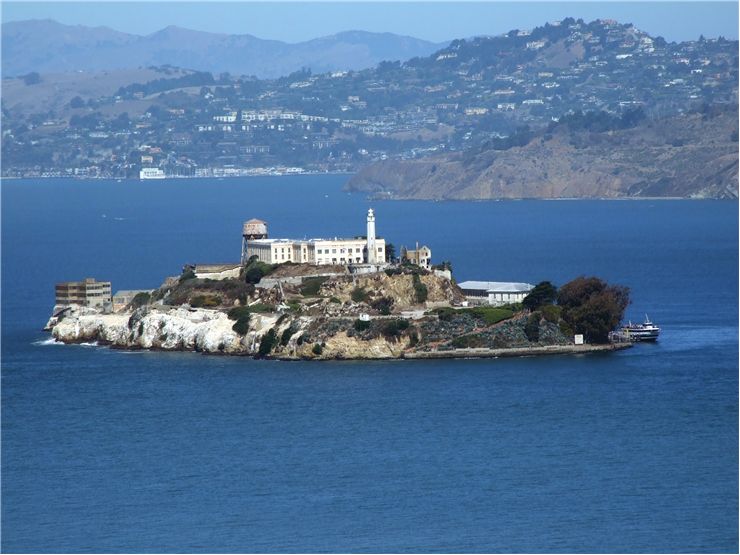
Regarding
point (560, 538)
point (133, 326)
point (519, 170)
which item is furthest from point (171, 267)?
point (519, 170)

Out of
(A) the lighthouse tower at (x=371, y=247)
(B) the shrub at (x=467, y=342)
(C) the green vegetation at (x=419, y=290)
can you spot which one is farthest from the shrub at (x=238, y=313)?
(B) the shrub at (x=467, y=342)

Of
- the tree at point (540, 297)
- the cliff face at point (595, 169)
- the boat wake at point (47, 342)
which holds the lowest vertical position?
the boat wake at point (47, 342)

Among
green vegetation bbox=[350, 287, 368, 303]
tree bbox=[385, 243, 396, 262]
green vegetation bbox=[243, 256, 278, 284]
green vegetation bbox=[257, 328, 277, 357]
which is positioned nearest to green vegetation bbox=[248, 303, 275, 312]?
green vegetation bbox=[257, 328, 277, 357]

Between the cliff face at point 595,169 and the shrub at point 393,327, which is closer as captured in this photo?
the shrub at point 393,327

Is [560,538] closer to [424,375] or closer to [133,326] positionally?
[424,375]

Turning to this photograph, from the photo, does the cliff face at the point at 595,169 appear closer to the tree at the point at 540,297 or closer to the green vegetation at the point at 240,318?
the tree at the point at 540,297
